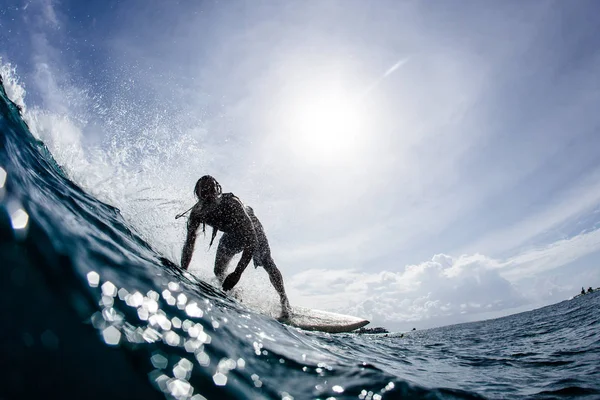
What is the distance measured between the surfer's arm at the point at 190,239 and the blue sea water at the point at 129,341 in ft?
7.35

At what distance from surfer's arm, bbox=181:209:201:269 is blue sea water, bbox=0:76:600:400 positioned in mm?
2242

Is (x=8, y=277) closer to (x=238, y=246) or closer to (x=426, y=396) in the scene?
(x=426, y=396)

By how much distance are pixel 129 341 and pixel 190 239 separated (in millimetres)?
4196

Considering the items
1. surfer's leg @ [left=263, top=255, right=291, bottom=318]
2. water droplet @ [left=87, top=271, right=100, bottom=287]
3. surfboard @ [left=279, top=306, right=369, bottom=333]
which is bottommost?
surfboard @ [left=279, top=306, right=369, bottom=333]

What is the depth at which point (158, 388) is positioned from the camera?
133cm

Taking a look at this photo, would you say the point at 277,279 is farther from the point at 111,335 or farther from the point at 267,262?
the point at 111,335

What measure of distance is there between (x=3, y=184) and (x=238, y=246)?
4.44 metres

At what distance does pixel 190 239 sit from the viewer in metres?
5.53

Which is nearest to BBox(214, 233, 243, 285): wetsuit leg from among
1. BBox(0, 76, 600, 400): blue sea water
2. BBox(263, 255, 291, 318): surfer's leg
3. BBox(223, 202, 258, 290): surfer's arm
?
BBox(223, 202, 258, 290): surfer's arm

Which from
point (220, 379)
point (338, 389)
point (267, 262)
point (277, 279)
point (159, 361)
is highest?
point (267, 262)

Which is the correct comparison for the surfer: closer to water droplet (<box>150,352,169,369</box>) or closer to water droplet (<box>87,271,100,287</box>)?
water droplet (<box>87,271,100,287</box>)

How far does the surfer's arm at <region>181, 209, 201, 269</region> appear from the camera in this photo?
5.31m

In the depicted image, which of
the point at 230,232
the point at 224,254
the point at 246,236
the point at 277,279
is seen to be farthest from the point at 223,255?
the point at 277,279

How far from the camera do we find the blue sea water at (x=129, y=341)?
3.96ft
